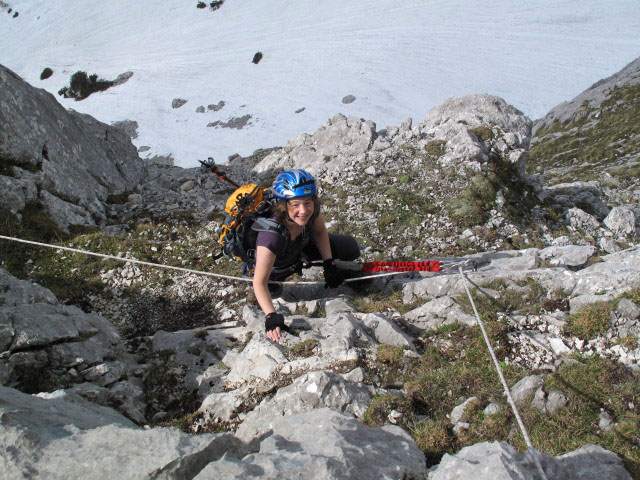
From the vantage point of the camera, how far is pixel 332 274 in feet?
29.9

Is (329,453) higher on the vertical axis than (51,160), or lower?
lower

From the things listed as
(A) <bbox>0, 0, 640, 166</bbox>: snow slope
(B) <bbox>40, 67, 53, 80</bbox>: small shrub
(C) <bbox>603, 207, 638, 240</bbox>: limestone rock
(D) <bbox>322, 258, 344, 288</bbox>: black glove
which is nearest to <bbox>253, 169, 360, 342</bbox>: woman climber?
(D) <bbox>322, 258, 344, 288</bbox>: black glove

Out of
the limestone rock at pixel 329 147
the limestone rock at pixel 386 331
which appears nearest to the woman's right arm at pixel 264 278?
the limestone rock at pixel 386 331

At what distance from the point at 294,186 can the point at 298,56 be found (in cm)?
6467

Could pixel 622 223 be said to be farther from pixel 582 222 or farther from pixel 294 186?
pixel 294 186

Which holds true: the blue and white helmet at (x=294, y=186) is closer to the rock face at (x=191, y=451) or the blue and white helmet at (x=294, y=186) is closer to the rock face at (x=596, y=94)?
the rock face at (x=191, y=451)

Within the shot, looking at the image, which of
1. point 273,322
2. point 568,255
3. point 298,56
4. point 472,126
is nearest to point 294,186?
point 273,322

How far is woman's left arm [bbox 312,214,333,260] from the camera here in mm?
8195

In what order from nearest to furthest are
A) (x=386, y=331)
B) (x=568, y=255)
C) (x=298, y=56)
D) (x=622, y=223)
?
(x=386, y=331) < (x=568, y=255) < (x=622, y=223) < (x=298, y=56)

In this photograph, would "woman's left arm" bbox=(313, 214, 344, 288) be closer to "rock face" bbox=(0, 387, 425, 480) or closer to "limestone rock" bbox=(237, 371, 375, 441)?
"limestone rock" bbox=(237, 371, 375, 441)

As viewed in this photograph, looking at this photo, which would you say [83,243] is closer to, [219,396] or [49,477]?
[219,396]

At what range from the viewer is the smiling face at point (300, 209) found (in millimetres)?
6906

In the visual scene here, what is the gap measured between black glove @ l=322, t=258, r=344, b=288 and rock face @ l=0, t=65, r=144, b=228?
10069 millimetres

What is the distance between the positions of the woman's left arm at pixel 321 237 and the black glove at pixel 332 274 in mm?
166
